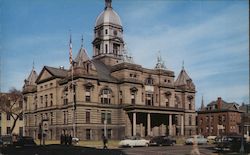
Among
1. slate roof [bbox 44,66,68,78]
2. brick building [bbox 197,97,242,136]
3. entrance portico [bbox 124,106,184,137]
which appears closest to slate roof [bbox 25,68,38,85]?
slate roof [bbox 44,66,68,78]

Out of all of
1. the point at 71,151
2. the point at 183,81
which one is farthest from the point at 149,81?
the point at 71,151

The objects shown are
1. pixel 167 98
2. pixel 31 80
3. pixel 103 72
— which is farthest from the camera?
pixel 167 98

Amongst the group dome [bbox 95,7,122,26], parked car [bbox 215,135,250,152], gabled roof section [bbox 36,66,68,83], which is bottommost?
parked car [bbox 215,135,250,152]

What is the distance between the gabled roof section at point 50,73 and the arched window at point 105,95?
8550 mm

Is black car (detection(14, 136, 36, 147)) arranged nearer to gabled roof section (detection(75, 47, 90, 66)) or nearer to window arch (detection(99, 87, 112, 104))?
gabled roof section (detection(75, 47, 90, 66))

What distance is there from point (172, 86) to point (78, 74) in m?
24.1

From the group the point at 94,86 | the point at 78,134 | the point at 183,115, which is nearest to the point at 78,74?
the point at 94,86

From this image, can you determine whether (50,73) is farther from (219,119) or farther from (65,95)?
(219,119)

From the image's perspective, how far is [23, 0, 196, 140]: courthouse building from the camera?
203 feet

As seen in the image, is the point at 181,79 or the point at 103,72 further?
the point at 181,79

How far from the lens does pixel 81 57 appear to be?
6469cm

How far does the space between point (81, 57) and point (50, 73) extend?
6.64m

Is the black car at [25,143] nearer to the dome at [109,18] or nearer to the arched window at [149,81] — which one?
the arched window at [149,81]

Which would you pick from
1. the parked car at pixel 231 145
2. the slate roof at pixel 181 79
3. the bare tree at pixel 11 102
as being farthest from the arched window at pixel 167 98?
the parked car at pixel 231 145
